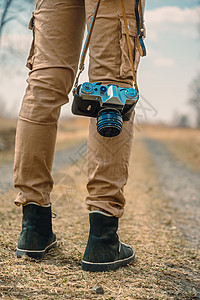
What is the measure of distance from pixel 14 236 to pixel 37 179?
0.62 metres

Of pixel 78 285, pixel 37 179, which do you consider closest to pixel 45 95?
pixel 37 179

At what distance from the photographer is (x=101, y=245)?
5.08 feet

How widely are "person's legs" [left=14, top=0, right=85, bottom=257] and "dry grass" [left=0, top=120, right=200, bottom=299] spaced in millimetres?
182

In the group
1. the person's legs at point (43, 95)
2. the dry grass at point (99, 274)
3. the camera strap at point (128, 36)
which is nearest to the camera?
the dry grass at point (99, 274)

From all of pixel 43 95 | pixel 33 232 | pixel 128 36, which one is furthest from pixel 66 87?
pixel 33 232

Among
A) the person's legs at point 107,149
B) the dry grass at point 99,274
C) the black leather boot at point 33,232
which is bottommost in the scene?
the dry grass at point 99,274

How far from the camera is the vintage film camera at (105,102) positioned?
4.56ft

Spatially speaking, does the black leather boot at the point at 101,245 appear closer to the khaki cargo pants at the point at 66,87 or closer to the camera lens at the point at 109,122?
the khaki cargo pants at the point at 66,87

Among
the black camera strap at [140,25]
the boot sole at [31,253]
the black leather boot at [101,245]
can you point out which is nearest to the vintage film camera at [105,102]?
the black camera strap at [140,25]

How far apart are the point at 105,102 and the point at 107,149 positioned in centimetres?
22

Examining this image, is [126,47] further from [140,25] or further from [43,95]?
[43,95]

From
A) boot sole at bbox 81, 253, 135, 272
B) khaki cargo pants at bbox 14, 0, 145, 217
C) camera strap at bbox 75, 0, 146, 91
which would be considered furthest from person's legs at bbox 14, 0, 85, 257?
boot sole at bbox 81, 253, 135, 272

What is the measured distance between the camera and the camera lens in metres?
1.38

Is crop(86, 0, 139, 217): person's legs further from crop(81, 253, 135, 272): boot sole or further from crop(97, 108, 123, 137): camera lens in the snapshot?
crop(81, 253, 135, 272): boot sole
